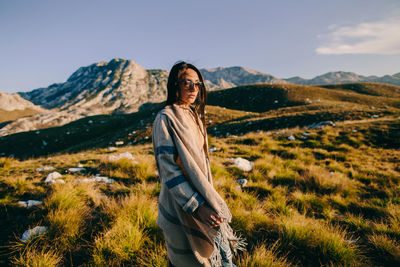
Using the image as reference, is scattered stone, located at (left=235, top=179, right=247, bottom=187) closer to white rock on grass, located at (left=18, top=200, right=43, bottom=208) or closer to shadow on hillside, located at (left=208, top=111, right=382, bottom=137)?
white rock on grass, located at (left=18, top=200, right=43, bottom=208)

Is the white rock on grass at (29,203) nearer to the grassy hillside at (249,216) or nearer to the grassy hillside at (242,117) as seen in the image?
the grassy hillside at (249,216)

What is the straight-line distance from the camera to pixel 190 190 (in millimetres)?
1658

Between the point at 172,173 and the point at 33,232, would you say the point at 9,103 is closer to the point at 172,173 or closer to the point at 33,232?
the point at 33,232

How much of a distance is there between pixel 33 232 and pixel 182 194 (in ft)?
9.71

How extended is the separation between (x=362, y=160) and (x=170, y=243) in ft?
30.3

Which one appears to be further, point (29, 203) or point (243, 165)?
point (243, 165)

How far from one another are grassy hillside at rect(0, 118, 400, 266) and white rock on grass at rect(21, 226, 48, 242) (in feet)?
0.27

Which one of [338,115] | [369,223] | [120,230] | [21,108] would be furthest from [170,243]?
[21,108]

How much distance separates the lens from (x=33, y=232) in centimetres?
277

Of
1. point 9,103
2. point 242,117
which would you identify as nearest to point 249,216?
point 242,117

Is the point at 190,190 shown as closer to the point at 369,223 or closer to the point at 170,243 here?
the point at 170,243

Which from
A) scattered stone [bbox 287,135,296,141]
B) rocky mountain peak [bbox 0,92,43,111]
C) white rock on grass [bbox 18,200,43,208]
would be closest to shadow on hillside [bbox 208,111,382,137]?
scattered stone [bbox 287,135,296,141]

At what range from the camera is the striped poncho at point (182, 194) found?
166cm

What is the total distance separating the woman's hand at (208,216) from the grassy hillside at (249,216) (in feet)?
4.00
